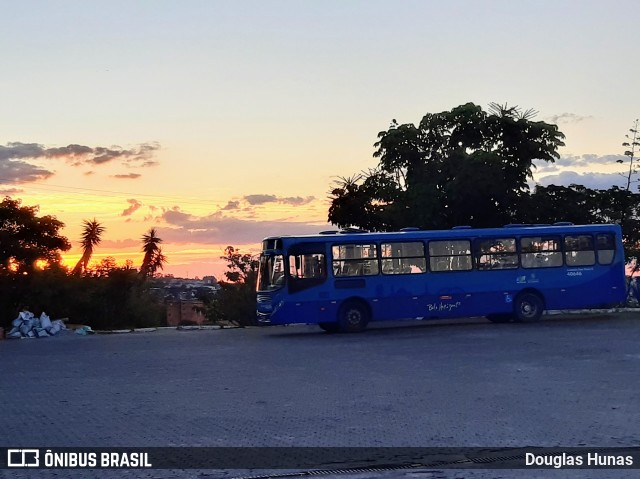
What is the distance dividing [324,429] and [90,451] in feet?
8.55

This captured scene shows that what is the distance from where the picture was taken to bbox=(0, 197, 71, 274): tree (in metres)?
37.2

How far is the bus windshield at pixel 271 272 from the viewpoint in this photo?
2614 centimetres

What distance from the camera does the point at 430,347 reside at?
2095 centimetres

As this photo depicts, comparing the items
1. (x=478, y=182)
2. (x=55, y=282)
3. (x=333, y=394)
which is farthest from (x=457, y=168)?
(x=333, y=394)

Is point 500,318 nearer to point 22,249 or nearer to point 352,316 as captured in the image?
point 352,316

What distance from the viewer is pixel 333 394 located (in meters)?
12.7

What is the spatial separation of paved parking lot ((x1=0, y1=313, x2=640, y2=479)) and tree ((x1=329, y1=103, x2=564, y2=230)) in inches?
606

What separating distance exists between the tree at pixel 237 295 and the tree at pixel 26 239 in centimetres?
955

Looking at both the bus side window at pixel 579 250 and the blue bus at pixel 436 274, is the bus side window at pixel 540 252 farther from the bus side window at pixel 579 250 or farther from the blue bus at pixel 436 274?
the bus side window at pixel 579 250

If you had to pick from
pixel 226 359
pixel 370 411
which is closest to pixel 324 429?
pixel 370 411

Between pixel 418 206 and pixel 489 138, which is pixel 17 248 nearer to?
pixel 418 206

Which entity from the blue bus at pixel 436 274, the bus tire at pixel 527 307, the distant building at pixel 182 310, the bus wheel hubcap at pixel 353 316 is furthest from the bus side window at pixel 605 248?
the distant building at pixel 182 310

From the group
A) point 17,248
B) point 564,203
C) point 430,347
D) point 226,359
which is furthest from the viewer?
point 564,203

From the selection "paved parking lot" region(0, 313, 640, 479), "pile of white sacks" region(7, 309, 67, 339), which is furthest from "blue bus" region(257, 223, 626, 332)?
"pile of white sacks" region(7, 309, 67, 339)
